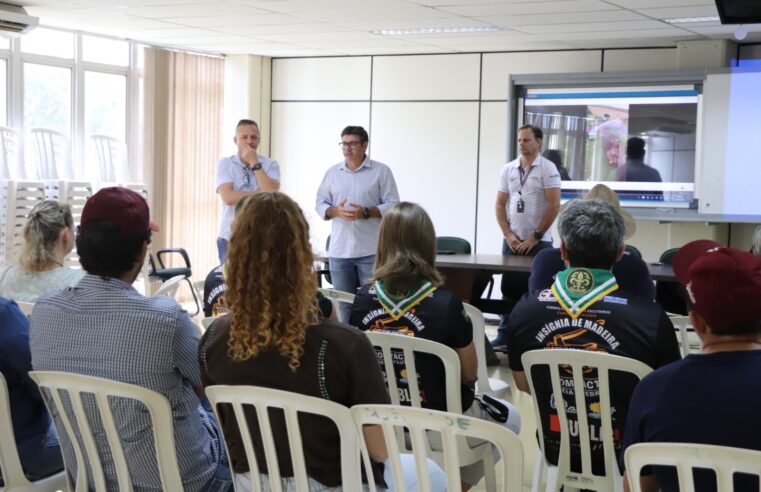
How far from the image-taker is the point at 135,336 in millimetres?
2283

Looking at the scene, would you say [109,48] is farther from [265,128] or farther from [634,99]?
[634,99]

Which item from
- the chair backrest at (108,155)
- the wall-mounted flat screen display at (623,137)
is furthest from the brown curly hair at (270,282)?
the chair backrest at (108,155)

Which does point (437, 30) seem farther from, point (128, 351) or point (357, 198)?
point (128, 351)

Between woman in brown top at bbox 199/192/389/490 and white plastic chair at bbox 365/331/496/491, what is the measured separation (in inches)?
28.6

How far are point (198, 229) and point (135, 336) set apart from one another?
290 inches

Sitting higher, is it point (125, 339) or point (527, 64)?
point (527, 64)

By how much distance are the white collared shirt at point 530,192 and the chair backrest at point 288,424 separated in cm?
509

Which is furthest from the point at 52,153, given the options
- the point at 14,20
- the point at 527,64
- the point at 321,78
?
the point at 527,64

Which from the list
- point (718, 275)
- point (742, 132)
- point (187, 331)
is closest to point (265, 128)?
point (742, 132)

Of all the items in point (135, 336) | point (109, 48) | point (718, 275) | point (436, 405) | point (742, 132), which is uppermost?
point (109, 48)

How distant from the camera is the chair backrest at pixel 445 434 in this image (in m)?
1.77

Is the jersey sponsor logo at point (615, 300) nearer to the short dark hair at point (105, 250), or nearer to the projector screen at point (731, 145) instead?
the short dark hair at point (105, 250)

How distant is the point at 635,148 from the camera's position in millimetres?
8031

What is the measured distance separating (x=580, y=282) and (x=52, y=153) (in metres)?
6.30
